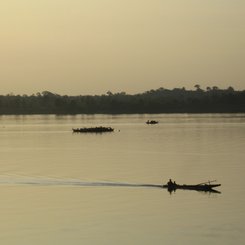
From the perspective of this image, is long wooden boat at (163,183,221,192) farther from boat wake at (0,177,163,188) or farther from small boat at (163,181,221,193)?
boat wake at (0,177,163,188)

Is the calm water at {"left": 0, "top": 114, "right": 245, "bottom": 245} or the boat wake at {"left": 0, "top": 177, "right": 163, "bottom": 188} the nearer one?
the calm water at {"left": 0, "top": 114, "right": 245, "bottom": 245}

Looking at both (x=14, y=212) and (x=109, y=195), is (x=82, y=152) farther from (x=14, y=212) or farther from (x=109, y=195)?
(x=14, y=212)

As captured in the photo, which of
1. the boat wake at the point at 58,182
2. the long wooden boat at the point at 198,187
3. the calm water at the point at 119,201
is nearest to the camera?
the calm water at the point at 119,201

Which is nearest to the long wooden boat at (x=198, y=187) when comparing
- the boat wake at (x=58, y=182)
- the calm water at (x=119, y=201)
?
the calm water at (x=119, y=201)

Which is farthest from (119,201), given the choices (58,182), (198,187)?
(58,182)

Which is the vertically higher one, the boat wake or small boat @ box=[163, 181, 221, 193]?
small boat @ box=[163, 181, 221, 193]

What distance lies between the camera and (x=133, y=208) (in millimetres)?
51125

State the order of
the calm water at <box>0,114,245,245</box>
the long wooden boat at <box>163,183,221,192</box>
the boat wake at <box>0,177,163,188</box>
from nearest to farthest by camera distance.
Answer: the calm water at <box>0,114,245,245</box>
the long wooden boat at <box>163,183,221,192</box>
the boat wake at <box>0,177,163,188</box>

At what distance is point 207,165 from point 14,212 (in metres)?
41.8

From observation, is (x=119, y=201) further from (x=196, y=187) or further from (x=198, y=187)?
(x=198, y=187)

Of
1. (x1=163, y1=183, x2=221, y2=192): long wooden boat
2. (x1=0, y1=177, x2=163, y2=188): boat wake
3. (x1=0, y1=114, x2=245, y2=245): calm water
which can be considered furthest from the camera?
(x1=0, y1=177, x2=163, y2=188): boat wake

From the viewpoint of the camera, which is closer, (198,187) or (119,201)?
(119,201)

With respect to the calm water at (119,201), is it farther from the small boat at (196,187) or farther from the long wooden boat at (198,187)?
the long wooden boat at (198,187)

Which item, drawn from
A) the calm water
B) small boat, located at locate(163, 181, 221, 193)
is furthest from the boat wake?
small boat, located at locate(163, 181, 221, 193)
